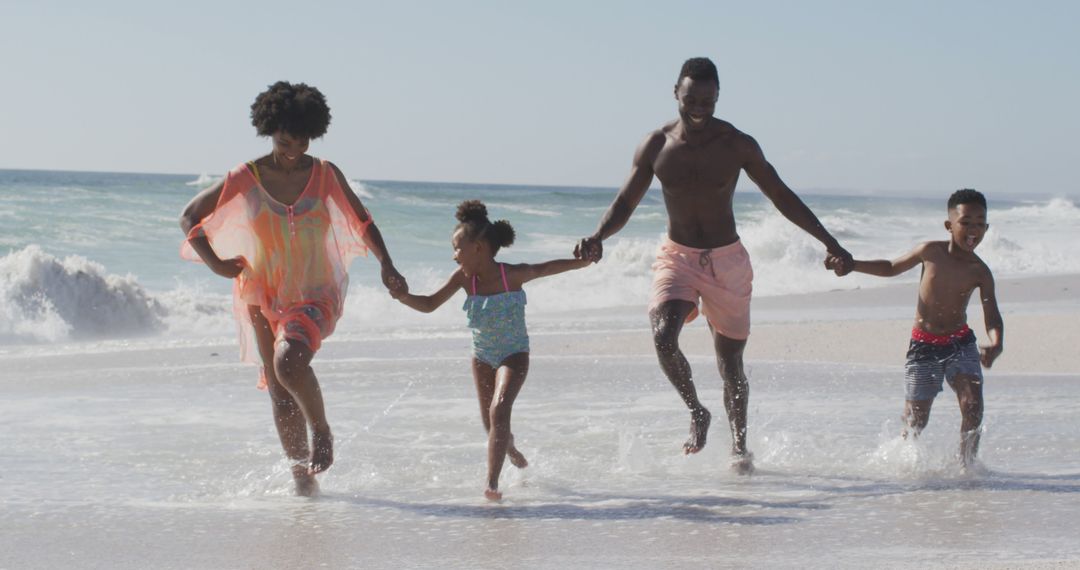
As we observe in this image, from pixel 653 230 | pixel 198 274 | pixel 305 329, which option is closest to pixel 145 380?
pixel 305 329

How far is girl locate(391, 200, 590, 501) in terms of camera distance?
563 centimetres

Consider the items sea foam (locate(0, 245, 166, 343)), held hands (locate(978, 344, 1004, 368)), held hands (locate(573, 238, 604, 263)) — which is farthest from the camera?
sea foam (locate(0, 245, 166, 343))

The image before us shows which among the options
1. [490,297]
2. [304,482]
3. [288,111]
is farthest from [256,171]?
[304,482]

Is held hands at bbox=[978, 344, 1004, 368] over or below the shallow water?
over

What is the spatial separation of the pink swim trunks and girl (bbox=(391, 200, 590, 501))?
0.47 meters

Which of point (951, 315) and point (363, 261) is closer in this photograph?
point (951, 315)

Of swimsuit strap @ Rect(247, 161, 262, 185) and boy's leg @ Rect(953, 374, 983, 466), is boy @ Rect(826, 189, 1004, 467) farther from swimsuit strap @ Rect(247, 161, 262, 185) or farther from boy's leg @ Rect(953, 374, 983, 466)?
swimsuit strap @ Rect(247, 161, 262, 185)

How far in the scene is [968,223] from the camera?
19.3 feet

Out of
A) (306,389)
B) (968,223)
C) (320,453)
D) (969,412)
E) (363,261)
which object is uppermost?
(968,223)

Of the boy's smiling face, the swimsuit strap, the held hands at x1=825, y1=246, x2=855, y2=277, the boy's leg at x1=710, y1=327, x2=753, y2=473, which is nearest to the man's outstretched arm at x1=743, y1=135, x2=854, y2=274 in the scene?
the held hands at x1=825, y1=246, x2=855, y2=277

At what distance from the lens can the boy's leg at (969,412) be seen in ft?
19.0

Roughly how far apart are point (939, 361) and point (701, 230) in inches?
48.2

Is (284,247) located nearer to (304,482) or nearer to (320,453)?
(320,453)

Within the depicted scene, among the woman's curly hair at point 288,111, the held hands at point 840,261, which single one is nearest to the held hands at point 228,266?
the woman's curly hair at point 288,111
